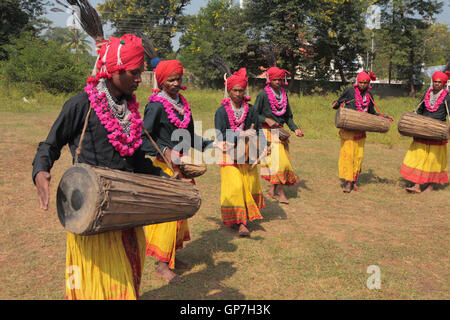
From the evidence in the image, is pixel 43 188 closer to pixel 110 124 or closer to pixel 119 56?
pixel 110 124

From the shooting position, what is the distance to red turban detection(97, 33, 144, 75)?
246 centimetres

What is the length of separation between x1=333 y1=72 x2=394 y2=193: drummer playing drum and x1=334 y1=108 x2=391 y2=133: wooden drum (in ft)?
0.59

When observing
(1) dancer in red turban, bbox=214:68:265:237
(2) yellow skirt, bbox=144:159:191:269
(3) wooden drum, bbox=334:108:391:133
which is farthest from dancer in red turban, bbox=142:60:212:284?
(3) wooden drum, bbox=334:108:391:133

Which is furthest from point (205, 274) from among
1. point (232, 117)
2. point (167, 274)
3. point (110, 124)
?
point (110, 124)

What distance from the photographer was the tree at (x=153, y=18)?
138 feet

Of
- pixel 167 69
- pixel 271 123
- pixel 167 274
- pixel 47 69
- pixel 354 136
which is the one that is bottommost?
pixel 167 274

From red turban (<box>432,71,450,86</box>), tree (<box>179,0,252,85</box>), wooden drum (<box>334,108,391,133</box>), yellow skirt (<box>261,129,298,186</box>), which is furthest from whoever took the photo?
tree (<box>179,0,252,85</box>)

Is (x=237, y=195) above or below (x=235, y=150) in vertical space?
below

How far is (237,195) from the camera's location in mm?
5090

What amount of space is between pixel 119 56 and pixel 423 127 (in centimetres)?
635

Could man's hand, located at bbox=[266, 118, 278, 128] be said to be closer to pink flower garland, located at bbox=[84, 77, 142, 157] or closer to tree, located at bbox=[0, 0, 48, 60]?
pink flower garland, located at bbox=[84, 77, 142, 157]

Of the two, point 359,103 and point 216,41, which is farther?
point 216,41

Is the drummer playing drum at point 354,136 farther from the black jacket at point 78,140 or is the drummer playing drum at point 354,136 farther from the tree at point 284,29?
the tree at point 284,29

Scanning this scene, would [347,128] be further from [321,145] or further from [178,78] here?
[321,145]
